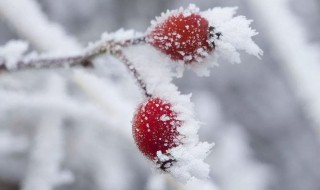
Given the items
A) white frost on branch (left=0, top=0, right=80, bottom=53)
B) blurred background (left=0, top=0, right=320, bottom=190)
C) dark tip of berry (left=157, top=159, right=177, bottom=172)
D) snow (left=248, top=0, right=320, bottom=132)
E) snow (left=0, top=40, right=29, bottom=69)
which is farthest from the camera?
snow (left=248, top=0, right=320, bottom=132)

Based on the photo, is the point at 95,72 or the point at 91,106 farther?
the point at 91,106

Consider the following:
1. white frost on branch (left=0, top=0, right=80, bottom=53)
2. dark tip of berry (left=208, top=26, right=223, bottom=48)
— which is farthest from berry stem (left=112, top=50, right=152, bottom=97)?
white frost on branch (left=0, top=0, right=80, bottom=53)

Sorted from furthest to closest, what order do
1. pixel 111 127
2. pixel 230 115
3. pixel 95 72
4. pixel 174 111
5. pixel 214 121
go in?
pixel 230 115 < pixel 214 121 < pixel 111 127 < pixel 95 72 < pixel 174 111

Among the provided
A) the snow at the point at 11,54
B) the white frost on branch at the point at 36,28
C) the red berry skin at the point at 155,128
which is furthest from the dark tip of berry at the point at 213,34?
the white frost on branch at the point at 36,28

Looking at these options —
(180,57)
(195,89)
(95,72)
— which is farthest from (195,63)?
(195,89)

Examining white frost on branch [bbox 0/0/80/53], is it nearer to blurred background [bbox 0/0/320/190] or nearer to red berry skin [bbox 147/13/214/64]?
blurred background [bbox 0/0/320/190]

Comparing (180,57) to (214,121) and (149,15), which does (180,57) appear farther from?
(149,15)
